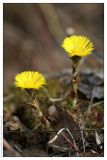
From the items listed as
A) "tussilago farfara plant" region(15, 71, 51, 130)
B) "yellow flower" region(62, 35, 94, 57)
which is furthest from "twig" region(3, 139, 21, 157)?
"yellow flower" region(62, 35, 94, 57)

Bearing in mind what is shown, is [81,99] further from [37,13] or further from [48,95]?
[37,13]

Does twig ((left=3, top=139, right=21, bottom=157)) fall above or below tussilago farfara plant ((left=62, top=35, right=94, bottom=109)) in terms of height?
below

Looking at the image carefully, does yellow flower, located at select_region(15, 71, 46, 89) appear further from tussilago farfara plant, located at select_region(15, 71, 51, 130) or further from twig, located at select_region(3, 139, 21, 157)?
twig, located at select_region(3, 139, 21, 157)

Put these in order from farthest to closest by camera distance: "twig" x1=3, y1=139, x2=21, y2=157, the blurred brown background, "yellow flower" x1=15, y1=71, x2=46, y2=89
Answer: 1. the blurred brown background
2. "twig" x1=3, y1=139, x2=21, y2=157
3. "yellow flower" x1=15, y1=71, x2=46, y2=89

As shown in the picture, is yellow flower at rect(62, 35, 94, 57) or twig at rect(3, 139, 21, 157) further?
twig at rect(3, 139, 21, 157)

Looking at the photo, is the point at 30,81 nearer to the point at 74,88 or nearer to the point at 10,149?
the point at 74,88

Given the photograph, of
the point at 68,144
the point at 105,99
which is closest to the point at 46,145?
the point at 68,144
